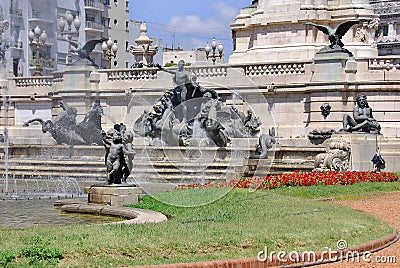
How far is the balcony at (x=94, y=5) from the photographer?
97469 millimetres

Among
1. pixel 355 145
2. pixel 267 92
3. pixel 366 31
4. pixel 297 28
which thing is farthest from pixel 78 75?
pixel 355 145

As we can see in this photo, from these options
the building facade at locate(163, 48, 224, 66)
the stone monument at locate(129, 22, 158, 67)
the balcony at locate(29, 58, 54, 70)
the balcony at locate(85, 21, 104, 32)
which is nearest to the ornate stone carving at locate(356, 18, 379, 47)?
the balcony at locate(29, 58, 54, 70)

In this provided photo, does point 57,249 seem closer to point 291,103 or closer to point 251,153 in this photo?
point 251,153

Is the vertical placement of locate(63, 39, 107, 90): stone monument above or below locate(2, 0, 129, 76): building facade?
below

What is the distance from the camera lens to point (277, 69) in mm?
36875

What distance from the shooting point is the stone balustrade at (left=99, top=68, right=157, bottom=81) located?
40.6 m

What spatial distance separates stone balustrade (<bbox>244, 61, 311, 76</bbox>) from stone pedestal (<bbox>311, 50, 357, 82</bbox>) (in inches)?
42.4

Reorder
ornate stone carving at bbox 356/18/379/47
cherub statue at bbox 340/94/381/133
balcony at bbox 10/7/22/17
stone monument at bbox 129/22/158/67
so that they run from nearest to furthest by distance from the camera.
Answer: cherub statue at bbox 340/94/381/133, ornate stone carving at bbox 356/18/379/47, balcony at bbox 10/7/22/17, stone monument at bbox 129/22/158/67

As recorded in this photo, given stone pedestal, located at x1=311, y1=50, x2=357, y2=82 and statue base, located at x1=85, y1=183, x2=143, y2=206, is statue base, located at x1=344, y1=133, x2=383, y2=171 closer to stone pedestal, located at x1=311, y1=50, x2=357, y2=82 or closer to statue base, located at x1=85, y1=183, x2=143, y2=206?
stone pedestal, located at x1=311, y1=50, x2=357, y2=82

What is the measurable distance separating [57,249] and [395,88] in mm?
25403

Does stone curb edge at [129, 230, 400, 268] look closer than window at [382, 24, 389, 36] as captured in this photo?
Yes

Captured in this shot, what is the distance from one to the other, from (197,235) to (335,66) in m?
23.3

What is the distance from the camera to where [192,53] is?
374 feet

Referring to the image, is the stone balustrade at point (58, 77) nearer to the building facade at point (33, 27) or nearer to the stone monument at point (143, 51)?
the building facade at point (33, 27)
